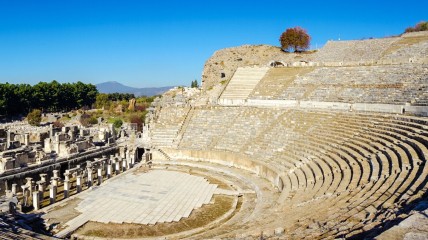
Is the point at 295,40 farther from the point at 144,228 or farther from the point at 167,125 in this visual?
the point at 144,228

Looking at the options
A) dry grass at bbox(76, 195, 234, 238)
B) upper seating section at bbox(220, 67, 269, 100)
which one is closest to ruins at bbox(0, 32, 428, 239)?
dry grass at bbox(76, 195, 234, 238)

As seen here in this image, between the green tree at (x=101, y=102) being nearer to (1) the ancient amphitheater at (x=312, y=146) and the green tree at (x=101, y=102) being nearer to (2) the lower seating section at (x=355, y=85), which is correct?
(1) the ancient amphitheater at (x=312, y=146)

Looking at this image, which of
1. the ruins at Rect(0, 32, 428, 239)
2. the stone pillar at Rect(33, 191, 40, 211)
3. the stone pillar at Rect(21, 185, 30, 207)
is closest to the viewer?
the ruins at Rect(0, 32, 428, 239)

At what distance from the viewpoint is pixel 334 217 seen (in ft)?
29.7

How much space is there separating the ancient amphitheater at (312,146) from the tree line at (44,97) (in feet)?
107

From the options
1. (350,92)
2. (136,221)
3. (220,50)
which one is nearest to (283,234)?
(136,221)

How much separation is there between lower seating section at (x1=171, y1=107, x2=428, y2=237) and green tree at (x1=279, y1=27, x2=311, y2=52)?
1259 inches

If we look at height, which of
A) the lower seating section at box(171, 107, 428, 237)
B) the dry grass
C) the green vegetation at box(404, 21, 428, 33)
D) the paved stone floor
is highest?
the green vegetation at box(404, 21, 428, 33)

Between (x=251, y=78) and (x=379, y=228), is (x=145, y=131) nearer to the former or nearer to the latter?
(x=251, y=78)

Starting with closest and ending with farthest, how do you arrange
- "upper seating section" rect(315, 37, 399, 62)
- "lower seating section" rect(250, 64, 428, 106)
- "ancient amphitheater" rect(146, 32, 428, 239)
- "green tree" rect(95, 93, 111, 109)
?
1. "ancient amphitheater" rect(146, 32, 428, 239)
2. "lower seating section" rect(250, 64, 428, 106)
3. "upper seating section" rect(315, 37, 399, 62)
4. "green tree" rect(95, 93, 111, 109)

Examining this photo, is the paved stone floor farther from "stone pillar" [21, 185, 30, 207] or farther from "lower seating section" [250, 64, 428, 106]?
"lower seating section" [250, 64, 428, 106]

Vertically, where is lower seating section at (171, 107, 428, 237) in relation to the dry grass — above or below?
above

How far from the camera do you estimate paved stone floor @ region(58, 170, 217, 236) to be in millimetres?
14969

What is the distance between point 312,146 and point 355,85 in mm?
9322
